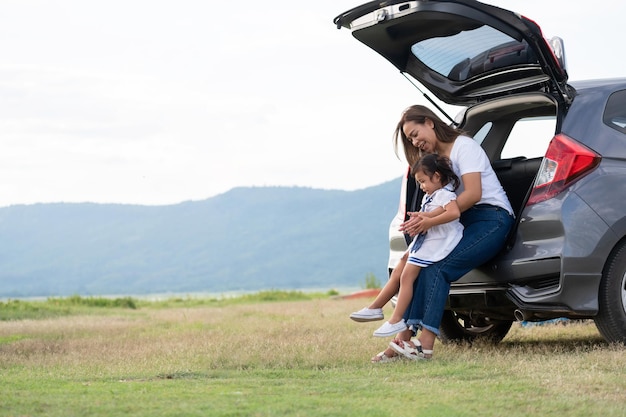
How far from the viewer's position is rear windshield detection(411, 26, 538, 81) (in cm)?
685

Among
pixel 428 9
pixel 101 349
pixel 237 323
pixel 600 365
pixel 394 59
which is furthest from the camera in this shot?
pixel 237 323

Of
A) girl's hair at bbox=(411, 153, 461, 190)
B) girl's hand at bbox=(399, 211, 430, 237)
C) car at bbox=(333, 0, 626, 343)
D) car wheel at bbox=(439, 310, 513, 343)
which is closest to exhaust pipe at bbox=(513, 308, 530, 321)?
car at bbox=(333, 0, 626, 343)

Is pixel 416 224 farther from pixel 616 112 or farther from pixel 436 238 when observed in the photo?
pixel 616 112

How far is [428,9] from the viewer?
21.2ft

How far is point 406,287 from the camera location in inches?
269

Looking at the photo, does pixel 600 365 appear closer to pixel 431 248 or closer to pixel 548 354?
pixel 548 354

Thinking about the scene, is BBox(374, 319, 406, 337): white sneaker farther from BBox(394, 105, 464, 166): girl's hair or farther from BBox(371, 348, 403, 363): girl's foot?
BBox(394, 105, 464, 166): girl's hair

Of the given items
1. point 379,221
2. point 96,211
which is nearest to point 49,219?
point 96,211

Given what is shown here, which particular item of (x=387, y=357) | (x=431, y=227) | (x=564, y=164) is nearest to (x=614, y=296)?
(x=564, y=164)

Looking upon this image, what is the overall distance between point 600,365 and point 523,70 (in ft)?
7.21

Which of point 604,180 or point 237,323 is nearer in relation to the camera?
point 604,180

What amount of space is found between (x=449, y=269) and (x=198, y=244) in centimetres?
17242

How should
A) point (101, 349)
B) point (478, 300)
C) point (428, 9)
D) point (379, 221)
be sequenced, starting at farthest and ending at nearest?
point (379, 221) < point (101, 349) < point (478, 300) < point (428, 9)

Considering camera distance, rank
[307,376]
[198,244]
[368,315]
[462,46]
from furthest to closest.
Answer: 1. [198,244]
2. [462,46]
3. [368,315]
4. [307,376]
